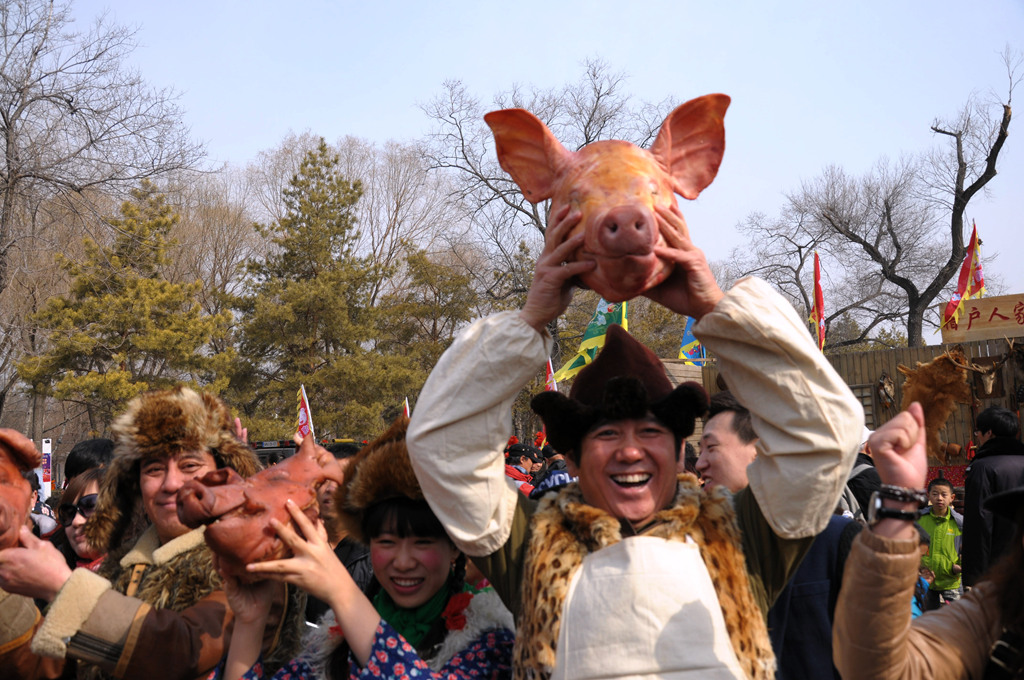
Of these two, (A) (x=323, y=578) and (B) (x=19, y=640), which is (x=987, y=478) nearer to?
(A) (x=323, y=578)

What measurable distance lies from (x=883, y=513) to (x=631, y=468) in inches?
25.6

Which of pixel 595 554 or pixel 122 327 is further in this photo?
pixel 122 327

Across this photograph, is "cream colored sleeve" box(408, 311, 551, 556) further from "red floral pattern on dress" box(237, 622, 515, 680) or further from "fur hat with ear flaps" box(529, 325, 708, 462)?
"red floral pattern on dress" box(237, 622, 515, 680)

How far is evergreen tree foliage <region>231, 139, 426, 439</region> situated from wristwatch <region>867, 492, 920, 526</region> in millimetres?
22904

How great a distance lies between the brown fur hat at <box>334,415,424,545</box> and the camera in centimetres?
240

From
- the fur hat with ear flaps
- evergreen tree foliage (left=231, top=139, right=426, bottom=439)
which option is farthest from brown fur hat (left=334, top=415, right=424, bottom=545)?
evergreen tree foliage (left=231, top=139, right=426, bottom=439)

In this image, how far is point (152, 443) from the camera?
9.27ft

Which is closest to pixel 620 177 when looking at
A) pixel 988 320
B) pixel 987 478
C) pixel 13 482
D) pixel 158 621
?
pixel 158 621

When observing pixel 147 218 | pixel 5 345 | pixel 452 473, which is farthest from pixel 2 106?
Result: pixel 452 473

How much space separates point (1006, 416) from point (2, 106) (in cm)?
1212

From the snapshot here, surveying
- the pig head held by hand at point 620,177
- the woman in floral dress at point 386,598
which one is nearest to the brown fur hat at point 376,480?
the woman in floral dress at point 386,598

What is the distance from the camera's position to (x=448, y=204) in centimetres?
3177

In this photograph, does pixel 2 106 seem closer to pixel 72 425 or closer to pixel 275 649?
pixel 275 649

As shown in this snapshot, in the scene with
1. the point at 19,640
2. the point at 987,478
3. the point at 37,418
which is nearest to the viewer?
the point at 19,640
